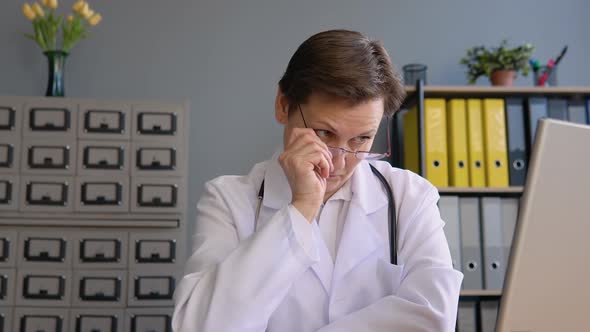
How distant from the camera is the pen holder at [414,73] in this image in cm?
280

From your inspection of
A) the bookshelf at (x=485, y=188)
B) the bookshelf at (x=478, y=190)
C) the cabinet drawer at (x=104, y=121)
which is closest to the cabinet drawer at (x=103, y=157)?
the cabinet drawer at (x=104, y=121)

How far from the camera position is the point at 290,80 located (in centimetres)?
137

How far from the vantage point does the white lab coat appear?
120 cm

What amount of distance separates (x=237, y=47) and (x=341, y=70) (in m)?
1.77

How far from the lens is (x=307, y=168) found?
129cm

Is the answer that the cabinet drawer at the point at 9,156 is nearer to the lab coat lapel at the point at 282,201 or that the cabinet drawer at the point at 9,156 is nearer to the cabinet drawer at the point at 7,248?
the cabinet drawer at the point at 7,248

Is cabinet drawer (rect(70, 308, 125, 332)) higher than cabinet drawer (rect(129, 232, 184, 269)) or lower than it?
lower

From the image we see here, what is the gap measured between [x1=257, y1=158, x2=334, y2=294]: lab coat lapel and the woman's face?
0.35ft

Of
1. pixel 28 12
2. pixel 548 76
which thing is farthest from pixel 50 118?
pixel 548 76

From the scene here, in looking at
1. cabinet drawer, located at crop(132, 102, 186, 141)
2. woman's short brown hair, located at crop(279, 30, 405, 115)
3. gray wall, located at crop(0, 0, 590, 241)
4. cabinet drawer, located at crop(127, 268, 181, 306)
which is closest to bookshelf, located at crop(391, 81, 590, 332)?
gray wall, located at crop(0, 0, 590, 241)

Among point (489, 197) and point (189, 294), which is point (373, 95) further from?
point (489, 197)

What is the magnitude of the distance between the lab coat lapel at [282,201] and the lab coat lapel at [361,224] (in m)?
Answer: 0.02

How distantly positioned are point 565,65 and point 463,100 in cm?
74

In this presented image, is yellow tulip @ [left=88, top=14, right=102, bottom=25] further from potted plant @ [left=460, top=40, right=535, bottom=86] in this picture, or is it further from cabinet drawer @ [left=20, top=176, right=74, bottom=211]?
potted plant @ [left=460, top=40, right=535, bottom=86]
